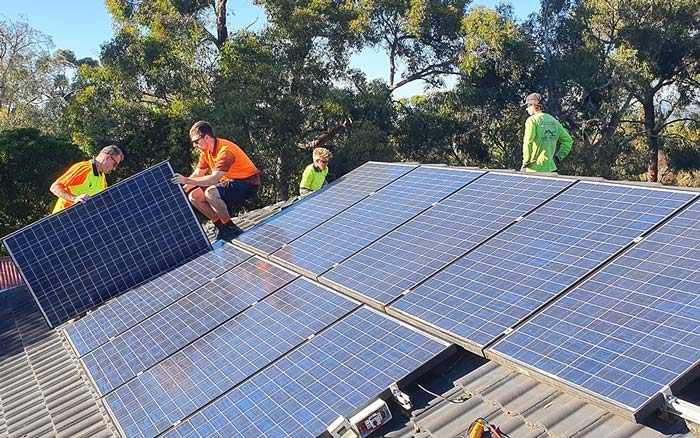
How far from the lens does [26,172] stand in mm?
22281

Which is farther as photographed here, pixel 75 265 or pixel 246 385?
pixel 75 265

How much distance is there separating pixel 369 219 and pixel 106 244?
368cm

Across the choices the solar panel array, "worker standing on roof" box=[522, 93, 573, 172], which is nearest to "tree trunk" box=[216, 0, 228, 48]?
"worker standing on roof" box=[522, 93, 573, 172]

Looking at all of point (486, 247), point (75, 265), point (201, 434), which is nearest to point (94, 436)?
point (201, 434)

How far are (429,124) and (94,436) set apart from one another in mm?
25854

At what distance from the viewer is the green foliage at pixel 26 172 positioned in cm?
2198

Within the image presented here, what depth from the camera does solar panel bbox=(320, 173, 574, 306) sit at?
19.0ft

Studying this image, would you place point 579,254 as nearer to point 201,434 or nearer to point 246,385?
point 246,385

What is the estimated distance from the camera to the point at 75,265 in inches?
324

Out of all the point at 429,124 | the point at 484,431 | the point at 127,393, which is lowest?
the point at 429,124

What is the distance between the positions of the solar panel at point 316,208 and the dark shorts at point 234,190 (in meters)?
0.89

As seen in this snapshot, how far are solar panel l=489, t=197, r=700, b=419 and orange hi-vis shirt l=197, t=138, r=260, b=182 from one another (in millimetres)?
5918

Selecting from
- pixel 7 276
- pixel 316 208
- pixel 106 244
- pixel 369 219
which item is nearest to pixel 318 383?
pixel 369 219

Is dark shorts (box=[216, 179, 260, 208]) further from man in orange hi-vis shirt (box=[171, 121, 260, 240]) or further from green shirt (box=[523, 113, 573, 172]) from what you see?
green shirt (box=[523, 113, 573, 172])
